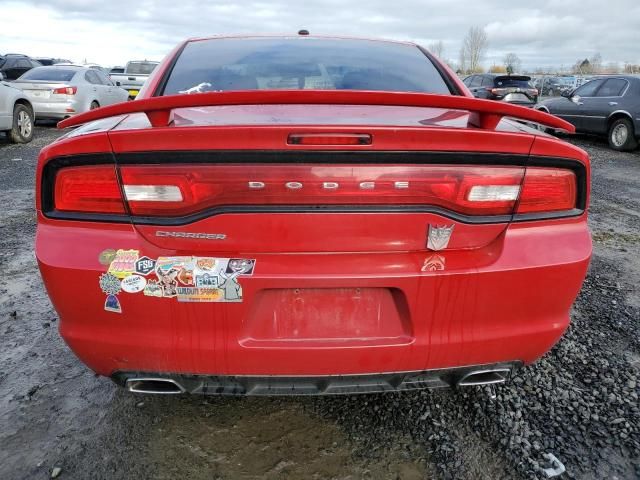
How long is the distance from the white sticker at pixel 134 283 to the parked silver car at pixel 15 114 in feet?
30.3

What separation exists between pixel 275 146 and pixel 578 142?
12.6m

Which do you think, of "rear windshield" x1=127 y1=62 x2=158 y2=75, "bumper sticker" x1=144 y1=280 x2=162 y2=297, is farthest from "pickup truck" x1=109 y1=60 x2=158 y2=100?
"bumper sticker" x1=144 y1=280 x2=162 y2=297

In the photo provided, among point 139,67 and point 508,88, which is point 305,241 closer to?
point 508,88

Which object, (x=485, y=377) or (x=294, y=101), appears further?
(x=485, y=377)

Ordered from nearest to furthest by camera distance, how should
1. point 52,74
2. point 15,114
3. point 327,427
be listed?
point 327,427 < point 15,114 < point 52,74

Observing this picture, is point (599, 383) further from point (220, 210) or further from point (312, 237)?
point (220, 210)

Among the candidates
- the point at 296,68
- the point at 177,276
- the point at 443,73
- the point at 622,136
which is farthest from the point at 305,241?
the point at 622,136

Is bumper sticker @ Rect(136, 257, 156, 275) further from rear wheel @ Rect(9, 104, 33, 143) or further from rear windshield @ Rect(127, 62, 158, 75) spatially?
rear windshield @ Rect(127, 62, 158, 75)

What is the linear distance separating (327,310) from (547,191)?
0.86 metres

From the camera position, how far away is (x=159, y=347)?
1.61 meters

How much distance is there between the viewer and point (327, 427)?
Result: 209 centimetres

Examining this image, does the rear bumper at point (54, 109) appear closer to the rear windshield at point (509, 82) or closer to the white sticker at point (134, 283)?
the white sticker at point (134, 283)

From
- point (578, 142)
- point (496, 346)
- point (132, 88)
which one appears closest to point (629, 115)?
point (578, 142)

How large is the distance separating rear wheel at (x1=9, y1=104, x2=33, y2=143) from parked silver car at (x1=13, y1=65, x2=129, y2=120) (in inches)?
63.1
